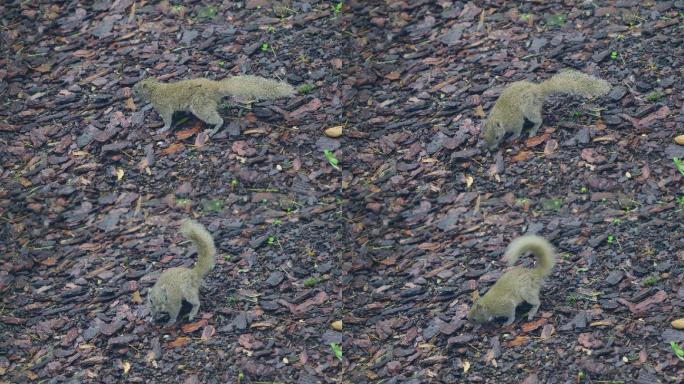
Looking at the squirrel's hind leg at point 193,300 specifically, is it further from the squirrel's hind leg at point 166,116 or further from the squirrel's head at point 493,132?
the squirrel's head at point 493,132

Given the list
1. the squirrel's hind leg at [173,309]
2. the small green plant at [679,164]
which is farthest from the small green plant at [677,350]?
the squirrel's hind leg at [173,309]

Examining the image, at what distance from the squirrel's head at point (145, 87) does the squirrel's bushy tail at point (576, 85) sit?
3463mm

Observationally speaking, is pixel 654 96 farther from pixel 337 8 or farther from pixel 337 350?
pixel 337 350

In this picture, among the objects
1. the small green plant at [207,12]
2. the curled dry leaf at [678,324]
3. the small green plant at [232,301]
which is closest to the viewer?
the curled dry leaf at [678,324]

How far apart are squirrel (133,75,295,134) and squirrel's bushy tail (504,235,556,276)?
8.39 feet


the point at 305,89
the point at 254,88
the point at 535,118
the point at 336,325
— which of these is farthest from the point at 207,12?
the point at 336,325

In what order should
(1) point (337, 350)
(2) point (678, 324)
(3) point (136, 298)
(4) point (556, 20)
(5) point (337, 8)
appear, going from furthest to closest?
1. (5) point (337, 8)
2. (4) point (556, 20)
3. (3) point (136, 298)
4. (1) point (337, 350)
5. (2) point (678, 324)

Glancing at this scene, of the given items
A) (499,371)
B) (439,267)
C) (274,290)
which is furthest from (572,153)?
(274,290)

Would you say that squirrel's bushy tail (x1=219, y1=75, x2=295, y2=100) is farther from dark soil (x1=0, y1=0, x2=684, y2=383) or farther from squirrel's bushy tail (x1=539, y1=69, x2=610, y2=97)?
squirrel's bushy tail (x1=539, y1=69, x2=610, y2=97)

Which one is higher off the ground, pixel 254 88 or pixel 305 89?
pixel 254 88

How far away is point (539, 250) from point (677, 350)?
126cm

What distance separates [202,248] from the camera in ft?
30.1

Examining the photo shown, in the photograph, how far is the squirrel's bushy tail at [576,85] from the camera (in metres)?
9.76

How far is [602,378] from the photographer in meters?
8.17
